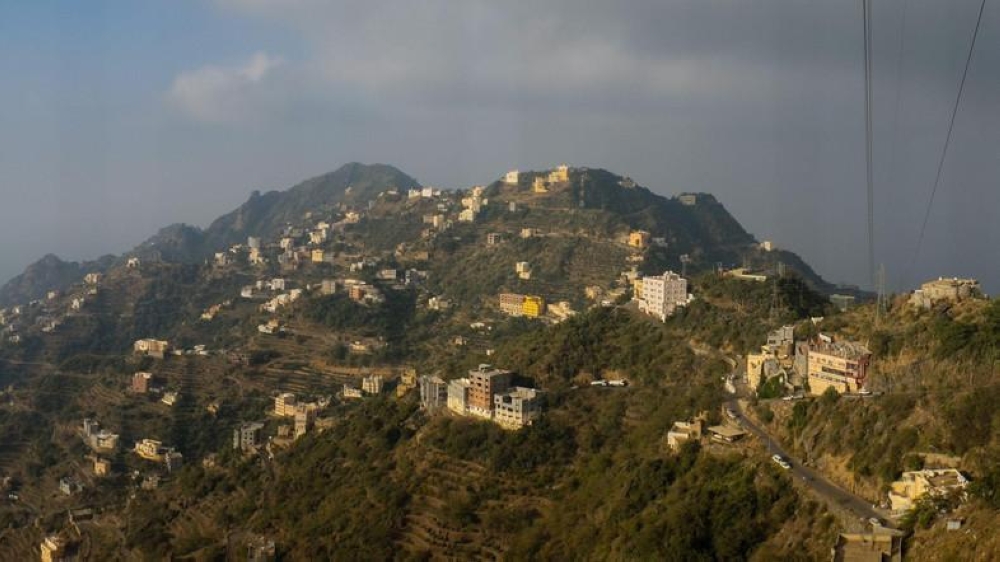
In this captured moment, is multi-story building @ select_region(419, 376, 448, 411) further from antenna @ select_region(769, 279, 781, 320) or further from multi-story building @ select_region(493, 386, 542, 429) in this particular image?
antenna @ select_region(769, 279, 781, 320)

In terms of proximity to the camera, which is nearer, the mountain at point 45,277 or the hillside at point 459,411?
the hillside at point 459,411

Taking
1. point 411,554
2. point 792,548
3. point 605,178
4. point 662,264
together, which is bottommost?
point 411,554

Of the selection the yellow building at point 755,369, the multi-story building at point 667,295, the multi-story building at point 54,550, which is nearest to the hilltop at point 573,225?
the multi-story building at point 667,295

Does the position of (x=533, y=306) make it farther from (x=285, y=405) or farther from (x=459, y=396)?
(x=459, y=396)

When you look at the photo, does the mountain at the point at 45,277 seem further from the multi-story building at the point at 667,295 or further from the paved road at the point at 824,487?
the paved road at the point at 824,487

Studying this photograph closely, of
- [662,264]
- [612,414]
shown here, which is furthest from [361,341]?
[612,414]

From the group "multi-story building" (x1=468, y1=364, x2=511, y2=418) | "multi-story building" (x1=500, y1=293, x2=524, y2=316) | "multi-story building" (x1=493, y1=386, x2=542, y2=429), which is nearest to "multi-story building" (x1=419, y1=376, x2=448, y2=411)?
"multi-story building" (x1=468, y1=364, x2=511, y2=418)

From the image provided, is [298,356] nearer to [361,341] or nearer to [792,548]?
[361,341]

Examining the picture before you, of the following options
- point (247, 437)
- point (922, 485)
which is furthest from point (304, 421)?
point (922, 485)
